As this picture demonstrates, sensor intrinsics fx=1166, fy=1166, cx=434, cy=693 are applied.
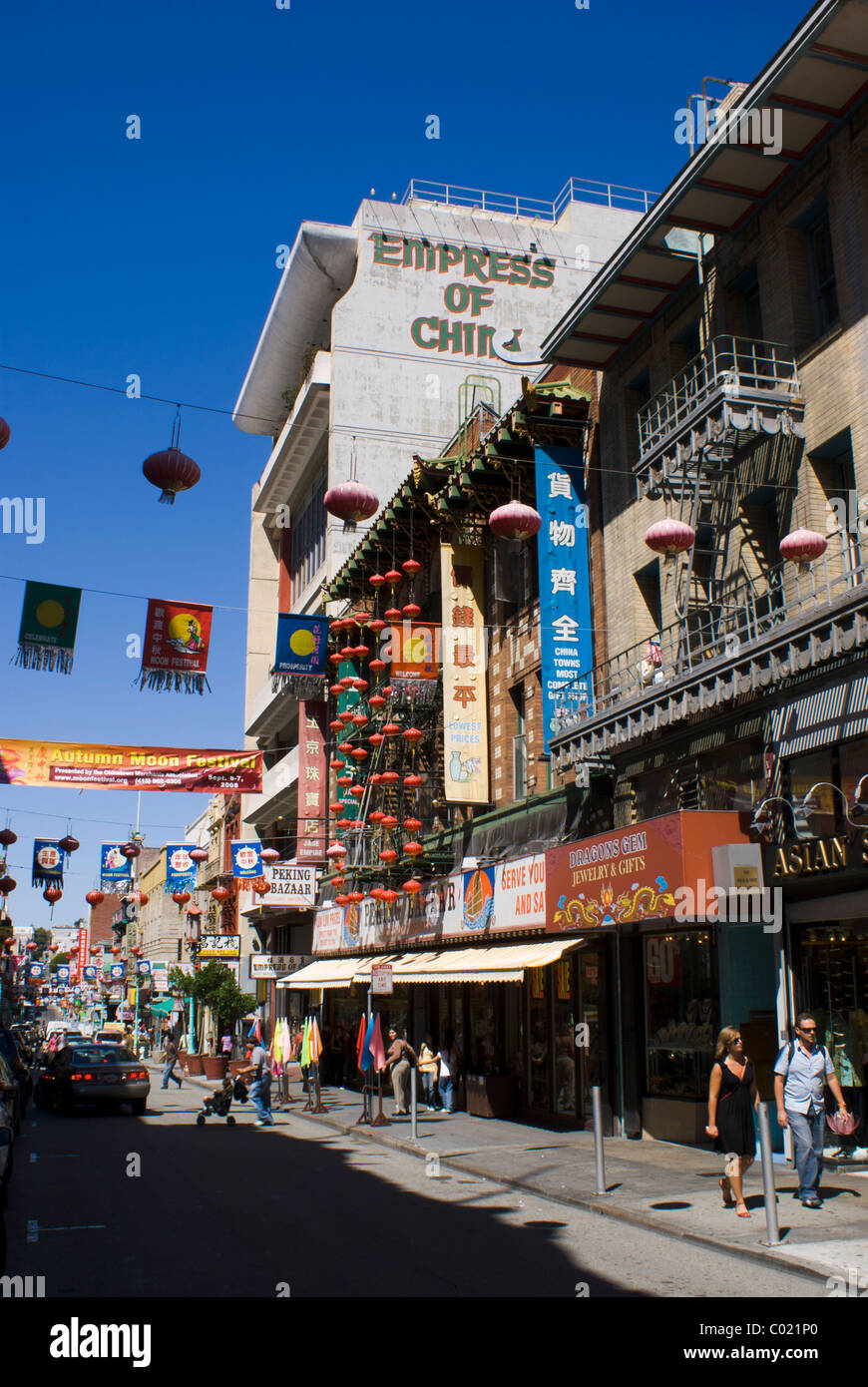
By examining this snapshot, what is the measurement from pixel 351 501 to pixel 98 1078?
16.1 metres

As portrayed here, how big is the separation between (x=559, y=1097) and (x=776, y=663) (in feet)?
35.2

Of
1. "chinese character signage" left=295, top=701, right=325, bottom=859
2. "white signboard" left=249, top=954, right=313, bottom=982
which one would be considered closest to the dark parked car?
"white signboard" left=249, top=954, right=313, bottom=982

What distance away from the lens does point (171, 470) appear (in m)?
15.0

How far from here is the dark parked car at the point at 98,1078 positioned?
86.1 feet

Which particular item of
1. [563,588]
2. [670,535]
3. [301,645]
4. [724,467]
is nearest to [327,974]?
[301,645]

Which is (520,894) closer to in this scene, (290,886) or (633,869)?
(633,869)

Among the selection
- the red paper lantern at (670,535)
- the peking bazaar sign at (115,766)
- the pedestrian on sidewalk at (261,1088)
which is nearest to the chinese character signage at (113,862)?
the peking bazaar sign at (115,766)

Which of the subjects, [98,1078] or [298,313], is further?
[298,313]

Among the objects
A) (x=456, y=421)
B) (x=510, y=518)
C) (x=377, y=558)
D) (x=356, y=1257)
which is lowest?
(x=356, y=1257)

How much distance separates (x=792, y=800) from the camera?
1517cm

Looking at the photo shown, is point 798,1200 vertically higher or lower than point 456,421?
lower
